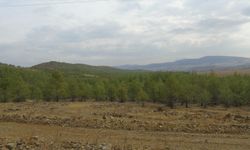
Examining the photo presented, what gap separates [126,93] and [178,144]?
55481 mm

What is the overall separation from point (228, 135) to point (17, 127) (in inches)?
528

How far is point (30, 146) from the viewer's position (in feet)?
55.6

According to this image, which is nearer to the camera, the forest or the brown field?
the brown field

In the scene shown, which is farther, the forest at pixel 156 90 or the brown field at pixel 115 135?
the forest at pixel 156 90

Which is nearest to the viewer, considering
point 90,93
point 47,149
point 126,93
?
point 47,149

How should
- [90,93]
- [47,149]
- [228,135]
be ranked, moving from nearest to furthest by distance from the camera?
[47,149]
[228,135]
[90,93]

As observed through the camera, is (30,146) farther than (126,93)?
No

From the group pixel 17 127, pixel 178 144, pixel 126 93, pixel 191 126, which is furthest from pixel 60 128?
pixel 126 93

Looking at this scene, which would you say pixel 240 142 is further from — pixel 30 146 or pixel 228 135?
pixel 30 146

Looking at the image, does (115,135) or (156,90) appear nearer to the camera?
(115,135)

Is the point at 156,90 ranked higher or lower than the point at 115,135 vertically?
higher

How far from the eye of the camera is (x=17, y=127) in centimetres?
2802

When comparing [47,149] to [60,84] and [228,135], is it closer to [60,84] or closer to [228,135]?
[228,135]

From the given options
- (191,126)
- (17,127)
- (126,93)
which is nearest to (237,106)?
(126,93)
